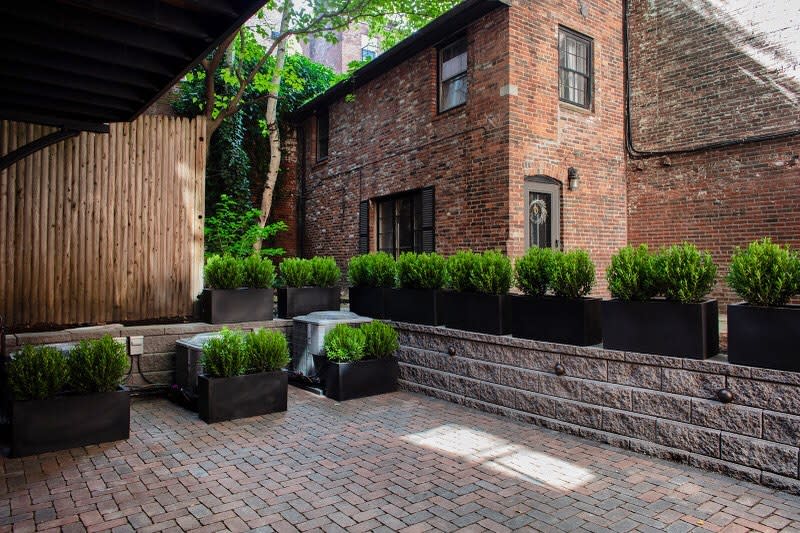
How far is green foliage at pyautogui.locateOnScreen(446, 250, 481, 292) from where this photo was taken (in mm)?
5844

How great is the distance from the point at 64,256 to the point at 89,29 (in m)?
3.09

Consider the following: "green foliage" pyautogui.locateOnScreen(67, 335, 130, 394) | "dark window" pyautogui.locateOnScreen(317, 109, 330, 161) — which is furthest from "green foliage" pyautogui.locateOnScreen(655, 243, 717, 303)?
"dark window" pyautogui.locateOnScreen(317, 109, 330, 161)

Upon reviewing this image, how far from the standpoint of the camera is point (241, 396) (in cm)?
508

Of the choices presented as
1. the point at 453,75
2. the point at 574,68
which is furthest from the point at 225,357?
the point at 574,68

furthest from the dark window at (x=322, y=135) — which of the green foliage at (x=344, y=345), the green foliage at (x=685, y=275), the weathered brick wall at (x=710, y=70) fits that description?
the green foliage at (x=685, y=275)

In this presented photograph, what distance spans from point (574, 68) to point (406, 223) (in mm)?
4296

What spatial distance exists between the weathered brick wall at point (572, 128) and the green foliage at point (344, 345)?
337 centimetres

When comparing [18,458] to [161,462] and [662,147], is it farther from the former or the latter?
[662,147]


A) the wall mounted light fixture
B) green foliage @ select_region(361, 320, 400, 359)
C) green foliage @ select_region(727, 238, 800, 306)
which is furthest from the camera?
the wall mounted light fixture

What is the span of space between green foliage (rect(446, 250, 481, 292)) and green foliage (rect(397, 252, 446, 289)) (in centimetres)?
29

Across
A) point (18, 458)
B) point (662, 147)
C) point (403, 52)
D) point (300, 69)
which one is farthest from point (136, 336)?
point (300, 69)

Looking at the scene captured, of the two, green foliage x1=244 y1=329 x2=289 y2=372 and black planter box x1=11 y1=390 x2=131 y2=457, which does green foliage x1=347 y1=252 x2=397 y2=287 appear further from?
black planter box x1=11 y1=390 x2=131 y2=457

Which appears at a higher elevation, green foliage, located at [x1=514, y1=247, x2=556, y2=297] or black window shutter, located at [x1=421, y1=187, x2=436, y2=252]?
black window shutter, located at [x1=421, y1=187, x2=436, y2=252]

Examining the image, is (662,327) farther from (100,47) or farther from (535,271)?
(100,47)
